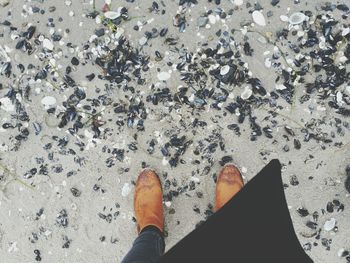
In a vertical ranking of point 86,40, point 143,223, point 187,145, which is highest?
point 86,40

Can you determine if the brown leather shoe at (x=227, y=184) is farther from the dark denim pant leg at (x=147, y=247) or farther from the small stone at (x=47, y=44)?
the small stone at (x=47, y=44)

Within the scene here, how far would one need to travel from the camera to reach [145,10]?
2.51 metres

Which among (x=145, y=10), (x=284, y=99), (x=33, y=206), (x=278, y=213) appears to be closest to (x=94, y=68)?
(x=145, y=10)

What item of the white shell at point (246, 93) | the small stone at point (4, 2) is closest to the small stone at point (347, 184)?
the white shell at point (246, 93)

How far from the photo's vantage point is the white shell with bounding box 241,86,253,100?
245cm

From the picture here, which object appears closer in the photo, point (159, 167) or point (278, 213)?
point (278, 213)

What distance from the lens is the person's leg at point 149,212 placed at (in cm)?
229

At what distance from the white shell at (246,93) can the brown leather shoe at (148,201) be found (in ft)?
1.84

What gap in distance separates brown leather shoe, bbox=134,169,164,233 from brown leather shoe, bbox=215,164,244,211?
0.91 feet

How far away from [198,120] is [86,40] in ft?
2.20

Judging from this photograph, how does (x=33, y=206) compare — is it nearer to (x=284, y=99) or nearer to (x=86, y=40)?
(x=86, y=40)

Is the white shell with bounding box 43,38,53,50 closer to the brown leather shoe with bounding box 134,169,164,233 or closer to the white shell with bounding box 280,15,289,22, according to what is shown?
the brown leather shoe with bounding box 134,169,164,233

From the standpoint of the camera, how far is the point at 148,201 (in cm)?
241

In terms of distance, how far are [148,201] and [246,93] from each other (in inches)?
27.0
